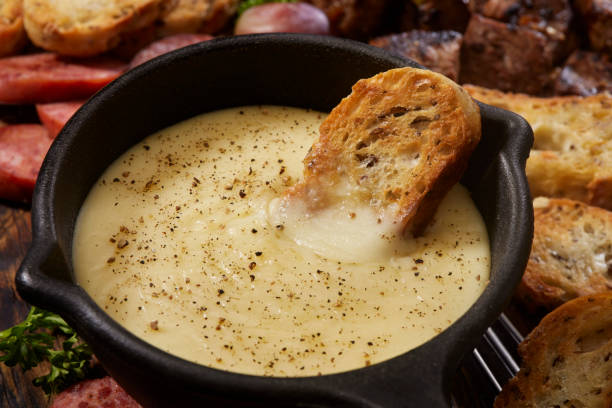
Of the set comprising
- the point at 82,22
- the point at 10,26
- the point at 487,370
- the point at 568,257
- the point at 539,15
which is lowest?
the point at 487,370

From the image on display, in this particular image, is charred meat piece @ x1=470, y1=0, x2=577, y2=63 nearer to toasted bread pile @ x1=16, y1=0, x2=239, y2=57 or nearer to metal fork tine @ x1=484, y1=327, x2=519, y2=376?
toasted bread pile @ x1=16, y1=0, x2=239, y2=57

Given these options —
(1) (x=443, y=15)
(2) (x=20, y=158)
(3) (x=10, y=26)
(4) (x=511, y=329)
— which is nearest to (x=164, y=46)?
(3) (x=10, y=26)

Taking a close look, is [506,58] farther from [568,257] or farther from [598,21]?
[568,257]

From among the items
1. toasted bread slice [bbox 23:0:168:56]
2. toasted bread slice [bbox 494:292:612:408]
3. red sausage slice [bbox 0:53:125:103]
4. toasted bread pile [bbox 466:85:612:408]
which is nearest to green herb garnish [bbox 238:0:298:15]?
toasted bread slice [bbox 23:0:168:56]

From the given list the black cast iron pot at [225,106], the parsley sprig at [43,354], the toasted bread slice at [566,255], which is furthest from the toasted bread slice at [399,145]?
the parsley sprig at [43,354]

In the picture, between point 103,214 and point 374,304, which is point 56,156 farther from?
point 374,304
